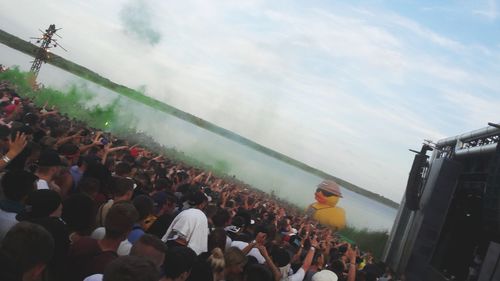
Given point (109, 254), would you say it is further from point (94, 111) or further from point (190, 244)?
point (94, 111)

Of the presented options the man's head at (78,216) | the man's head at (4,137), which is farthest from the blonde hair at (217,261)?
the man's head at (4,137)

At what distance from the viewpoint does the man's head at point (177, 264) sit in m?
3.42

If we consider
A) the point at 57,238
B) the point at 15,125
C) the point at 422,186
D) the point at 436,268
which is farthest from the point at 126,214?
the point at 422,186

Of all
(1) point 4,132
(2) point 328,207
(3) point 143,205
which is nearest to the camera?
(3) point 143,205

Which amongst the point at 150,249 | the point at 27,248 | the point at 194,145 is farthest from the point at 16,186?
the point at 194,145

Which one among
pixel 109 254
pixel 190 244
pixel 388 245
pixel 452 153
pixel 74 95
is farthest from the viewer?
pixel 74 95

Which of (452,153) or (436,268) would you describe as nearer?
(436,268)

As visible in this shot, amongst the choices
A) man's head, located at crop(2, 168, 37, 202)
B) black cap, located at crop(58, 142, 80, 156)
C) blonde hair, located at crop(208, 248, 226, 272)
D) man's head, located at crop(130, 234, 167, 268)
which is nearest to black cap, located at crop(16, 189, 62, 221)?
man's head, located at crop(2, 168, 37, 202)

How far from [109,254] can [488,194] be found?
9.01m

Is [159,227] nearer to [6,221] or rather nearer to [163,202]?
[163,202]

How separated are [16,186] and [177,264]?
1544 millimetres

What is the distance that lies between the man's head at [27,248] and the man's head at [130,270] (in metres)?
0.41

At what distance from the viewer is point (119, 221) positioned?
350cm

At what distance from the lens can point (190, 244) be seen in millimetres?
4832
